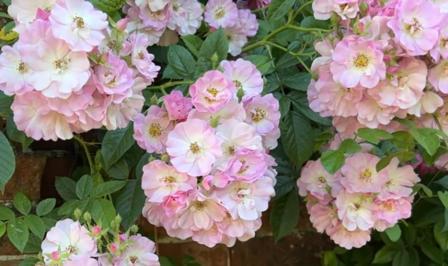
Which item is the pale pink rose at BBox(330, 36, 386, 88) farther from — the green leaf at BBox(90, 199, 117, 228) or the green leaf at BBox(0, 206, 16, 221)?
the green leaf at BBox(0, 206, 16, 221)

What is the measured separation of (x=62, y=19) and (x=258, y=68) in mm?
398

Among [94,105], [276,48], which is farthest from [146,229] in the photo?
[94,105]

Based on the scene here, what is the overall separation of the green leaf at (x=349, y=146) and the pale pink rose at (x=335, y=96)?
0.05 m

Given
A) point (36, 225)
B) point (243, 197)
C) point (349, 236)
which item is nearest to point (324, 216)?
point (349, 236)

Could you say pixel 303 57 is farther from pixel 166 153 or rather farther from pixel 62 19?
pixel 62 19

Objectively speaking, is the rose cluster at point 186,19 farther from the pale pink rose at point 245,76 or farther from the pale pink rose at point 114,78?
the pale pink rose at point 114,78

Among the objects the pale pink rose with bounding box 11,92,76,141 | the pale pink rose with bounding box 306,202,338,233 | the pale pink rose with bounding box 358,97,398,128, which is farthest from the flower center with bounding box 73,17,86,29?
the pale pink rose with bounding box 306,202,338,233

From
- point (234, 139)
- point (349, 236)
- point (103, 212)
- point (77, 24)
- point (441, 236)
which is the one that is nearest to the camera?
point (77, 24)

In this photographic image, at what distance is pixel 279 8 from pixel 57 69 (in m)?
0.46

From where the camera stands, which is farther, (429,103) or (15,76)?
(429,103)

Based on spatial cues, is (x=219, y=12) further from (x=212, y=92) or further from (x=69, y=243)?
(x=69, y=243)

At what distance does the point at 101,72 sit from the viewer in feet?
3.47

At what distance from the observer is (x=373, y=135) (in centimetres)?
115

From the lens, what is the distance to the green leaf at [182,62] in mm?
1308
